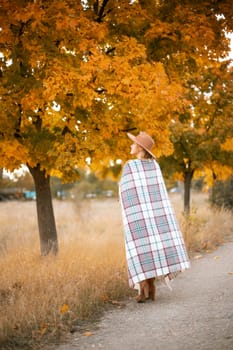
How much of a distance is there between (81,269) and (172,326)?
2.21 m

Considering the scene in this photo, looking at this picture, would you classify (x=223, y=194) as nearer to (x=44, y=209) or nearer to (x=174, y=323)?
(x=44, y=209)

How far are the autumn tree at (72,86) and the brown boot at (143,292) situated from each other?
2.06 m

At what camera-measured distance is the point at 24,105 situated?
671 cm

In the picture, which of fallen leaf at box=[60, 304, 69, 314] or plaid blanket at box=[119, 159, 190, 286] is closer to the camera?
fallen leaf at box=[60, 304, 69, 314]

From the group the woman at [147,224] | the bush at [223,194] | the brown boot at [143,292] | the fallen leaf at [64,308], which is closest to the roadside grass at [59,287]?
the fallen leaf at [64,308]

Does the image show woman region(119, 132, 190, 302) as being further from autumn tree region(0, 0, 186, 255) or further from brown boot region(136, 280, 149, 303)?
autumn tree region(0, 0, 186, 255)

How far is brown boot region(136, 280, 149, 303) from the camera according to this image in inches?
238

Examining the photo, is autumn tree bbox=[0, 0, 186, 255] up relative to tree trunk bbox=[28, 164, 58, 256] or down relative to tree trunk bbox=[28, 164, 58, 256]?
up

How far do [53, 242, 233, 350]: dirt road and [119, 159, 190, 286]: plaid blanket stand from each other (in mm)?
448

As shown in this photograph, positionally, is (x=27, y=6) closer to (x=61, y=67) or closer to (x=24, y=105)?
(x=61, y=67)

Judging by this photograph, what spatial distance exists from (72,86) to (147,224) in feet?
6.78

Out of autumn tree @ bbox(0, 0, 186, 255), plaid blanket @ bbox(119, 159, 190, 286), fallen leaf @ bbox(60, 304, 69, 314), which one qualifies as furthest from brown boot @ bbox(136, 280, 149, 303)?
autumn tree @ bbox(0, 0, 186, 255)

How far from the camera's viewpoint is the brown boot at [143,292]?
604cm

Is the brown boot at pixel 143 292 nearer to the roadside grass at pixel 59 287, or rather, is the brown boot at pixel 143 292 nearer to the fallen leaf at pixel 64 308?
the roadside grass at pixel 59 287
